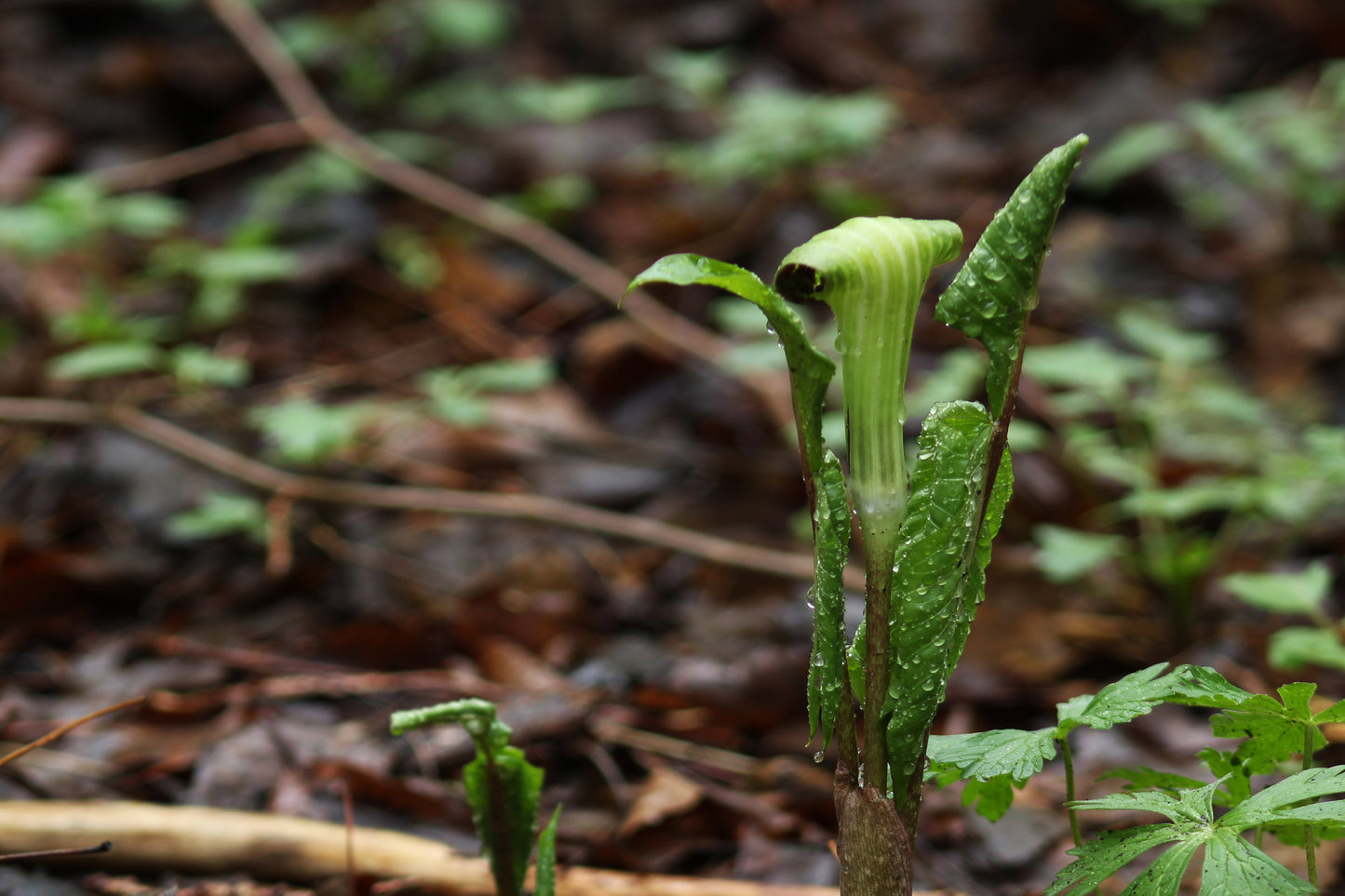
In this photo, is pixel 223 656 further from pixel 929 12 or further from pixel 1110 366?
pixel 929 12

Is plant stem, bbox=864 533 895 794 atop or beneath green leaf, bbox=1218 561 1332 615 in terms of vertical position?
beneath

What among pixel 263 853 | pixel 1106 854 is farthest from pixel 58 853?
pixel 1106 854

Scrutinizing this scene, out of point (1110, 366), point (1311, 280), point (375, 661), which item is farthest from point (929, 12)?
point (375, 661)

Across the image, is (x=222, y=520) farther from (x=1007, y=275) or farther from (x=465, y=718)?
(x=1007, y=275)

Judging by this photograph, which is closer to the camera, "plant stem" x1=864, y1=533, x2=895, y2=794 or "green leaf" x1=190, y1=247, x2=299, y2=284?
"plant stem" x1=864, y1=533, x2=895, y2=794

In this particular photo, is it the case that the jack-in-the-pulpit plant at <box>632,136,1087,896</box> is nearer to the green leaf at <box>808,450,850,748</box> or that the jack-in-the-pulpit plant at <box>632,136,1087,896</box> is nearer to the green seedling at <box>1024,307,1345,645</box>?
the green leaf at <box>808,450,850,748</box>

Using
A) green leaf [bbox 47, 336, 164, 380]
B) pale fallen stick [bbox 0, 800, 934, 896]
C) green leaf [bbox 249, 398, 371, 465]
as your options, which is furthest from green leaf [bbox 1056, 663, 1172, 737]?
green leaf [bbox 47, 336, 164, 380]
